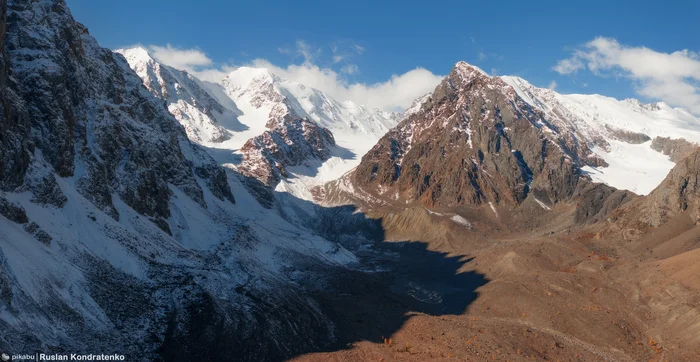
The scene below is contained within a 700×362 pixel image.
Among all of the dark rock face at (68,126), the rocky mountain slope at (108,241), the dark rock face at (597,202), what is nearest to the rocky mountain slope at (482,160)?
the dark rock face at (597,202)

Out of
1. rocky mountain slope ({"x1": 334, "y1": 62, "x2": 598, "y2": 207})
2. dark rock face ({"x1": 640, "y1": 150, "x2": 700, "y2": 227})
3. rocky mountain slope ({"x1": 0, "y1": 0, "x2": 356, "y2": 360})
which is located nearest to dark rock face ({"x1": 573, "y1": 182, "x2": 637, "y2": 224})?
rocky mountain slope ({"x1": 334, "y1": 62, "x2": 598, "y2": 207})

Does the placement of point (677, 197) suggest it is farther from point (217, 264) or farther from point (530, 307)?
point (217, 264)

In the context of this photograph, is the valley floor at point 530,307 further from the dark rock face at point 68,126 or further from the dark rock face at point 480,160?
the dark rock face at point 480,160

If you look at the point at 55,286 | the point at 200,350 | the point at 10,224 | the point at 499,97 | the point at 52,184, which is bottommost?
the point at 200,350

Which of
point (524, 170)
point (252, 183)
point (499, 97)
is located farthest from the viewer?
point (499, 97)

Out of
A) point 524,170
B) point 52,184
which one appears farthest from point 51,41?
point 524,170

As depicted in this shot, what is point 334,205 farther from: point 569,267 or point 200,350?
point 200,350

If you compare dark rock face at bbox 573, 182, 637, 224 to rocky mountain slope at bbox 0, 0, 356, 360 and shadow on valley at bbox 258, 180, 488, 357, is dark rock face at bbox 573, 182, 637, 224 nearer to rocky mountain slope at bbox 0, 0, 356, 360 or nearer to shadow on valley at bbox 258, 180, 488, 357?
shadow on valley at bbox 258, 180, 488, 357
